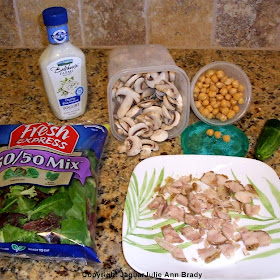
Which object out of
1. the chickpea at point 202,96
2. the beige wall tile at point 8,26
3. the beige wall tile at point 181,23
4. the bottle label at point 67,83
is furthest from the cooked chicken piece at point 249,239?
the beige wall tile at point 8,26

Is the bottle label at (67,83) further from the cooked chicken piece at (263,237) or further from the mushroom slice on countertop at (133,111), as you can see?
the cooked chicken piece at (263,237)

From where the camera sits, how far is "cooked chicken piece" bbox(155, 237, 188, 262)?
2.39 feet

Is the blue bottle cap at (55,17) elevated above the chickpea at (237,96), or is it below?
above

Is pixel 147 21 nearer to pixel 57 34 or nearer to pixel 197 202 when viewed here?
pixel 57 34

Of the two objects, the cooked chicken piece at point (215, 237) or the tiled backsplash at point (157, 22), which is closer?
the cooked chicken piece at point (215, 237)

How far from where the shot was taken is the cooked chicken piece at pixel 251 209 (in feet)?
2.67

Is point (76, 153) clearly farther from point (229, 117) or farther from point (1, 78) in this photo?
point (1, 78)

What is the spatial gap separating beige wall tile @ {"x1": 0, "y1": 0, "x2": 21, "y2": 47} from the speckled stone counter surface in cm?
4

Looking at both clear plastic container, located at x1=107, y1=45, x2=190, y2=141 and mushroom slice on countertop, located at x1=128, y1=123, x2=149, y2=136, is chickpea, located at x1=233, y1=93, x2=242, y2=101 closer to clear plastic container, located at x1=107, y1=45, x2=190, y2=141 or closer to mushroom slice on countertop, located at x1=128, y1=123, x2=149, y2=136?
clear plastic container, located at x1=107, y1=45, x2=190, y2=141

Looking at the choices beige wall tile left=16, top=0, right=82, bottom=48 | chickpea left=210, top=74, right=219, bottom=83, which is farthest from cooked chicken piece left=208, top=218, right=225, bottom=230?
beige wall tile left=16, top=0, right=82, bottom=48

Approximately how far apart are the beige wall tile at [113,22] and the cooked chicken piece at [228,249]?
86 centimetres

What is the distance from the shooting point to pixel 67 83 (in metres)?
0.99

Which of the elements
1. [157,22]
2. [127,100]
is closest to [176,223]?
[127,100]

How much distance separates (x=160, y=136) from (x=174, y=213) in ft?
0.86
